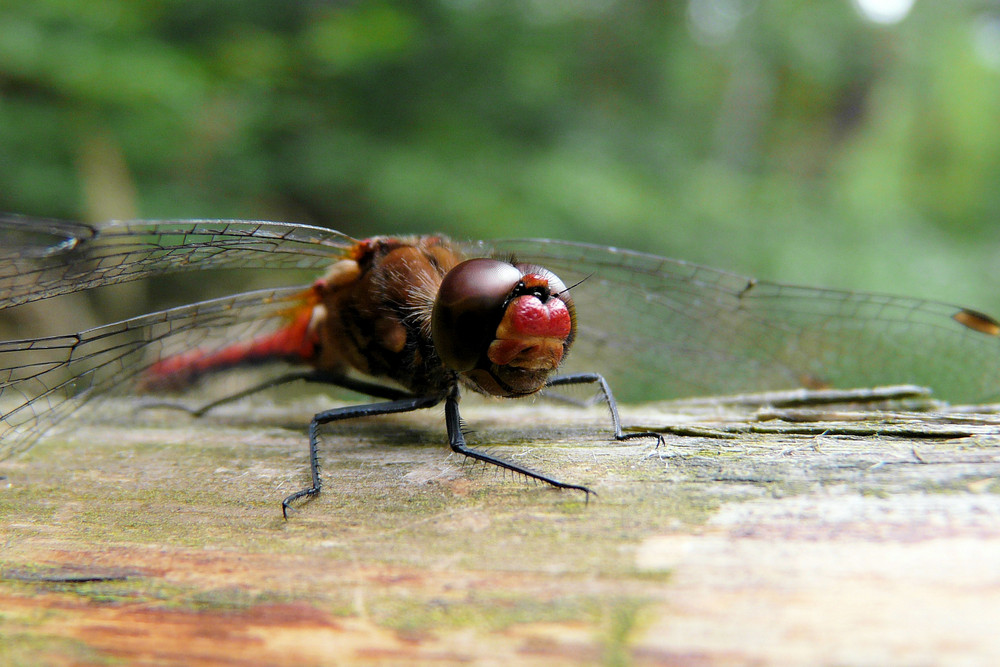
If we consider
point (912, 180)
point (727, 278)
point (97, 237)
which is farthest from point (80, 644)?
point (912, 180)

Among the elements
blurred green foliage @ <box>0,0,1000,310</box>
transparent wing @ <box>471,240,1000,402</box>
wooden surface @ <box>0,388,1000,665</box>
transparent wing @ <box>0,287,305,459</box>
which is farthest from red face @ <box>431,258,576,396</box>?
blurred green foliage @ <box>0,0,1000,310</box>

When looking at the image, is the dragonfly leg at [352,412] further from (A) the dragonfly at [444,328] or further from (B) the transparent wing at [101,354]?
(B) the transparent wing at [101,354]

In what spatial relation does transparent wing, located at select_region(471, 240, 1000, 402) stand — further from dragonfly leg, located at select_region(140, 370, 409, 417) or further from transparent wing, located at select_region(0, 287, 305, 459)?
transparent wing, located at select_region(0, 287, 305, 459)

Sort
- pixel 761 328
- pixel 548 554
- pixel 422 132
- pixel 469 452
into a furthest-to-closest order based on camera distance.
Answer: pixel 422 132 → pixel 761 328 → pixel 469 452 → pixel 548 554

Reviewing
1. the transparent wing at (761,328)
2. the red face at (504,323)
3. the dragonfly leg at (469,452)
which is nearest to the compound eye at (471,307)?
the red face at (504,323)

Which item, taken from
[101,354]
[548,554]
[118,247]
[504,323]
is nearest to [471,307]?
[504,323]

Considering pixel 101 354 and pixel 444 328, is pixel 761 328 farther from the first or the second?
pixel 101 354
